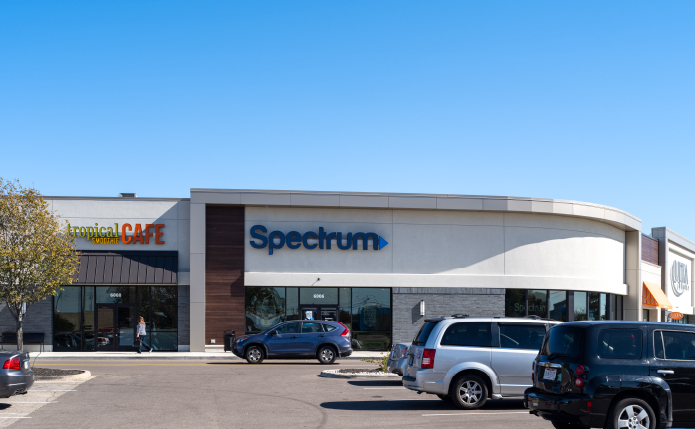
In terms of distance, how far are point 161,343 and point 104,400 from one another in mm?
17700

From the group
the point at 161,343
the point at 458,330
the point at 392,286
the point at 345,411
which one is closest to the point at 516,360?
the point at 458,330

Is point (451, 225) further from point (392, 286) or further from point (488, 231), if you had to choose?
point (392, 286)

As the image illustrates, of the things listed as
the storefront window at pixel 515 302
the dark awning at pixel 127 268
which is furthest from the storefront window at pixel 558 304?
the dark awning at pixel 127 268

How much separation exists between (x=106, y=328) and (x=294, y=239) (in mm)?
9488

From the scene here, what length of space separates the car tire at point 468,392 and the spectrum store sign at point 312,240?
19.6m

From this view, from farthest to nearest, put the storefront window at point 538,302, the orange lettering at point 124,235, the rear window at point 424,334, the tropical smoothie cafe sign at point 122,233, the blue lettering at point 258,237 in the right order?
the storefront window at point 538,302 < the blue lettering at point 258,237 < the orange lettering at point 124,235 < the tropical smoothie cafe sign at point 122,233 < the rear window at point 424,334

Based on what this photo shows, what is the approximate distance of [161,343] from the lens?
3228 cm

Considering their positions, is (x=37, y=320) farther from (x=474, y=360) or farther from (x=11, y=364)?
(x=474, y=360)

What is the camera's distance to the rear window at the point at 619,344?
32.3ft

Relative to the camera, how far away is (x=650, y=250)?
144 ft

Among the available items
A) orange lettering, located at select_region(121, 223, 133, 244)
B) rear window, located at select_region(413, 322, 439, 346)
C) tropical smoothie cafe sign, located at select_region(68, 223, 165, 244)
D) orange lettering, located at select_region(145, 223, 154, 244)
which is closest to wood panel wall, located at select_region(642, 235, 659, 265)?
tropical smoothie cafe sign, located at select_region(68, 223, 165, 244)

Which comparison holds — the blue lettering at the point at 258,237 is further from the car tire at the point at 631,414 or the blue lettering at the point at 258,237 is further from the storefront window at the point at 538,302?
the car tire at the point at 631,414

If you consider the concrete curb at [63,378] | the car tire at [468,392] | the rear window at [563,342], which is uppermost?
the rear window at [563,342]

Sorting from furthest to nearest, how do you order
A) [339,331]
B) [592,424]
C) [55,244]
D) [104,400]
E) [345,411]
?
[339,331] → [55,244] → [104,400] → [345,411] → [592,424]
